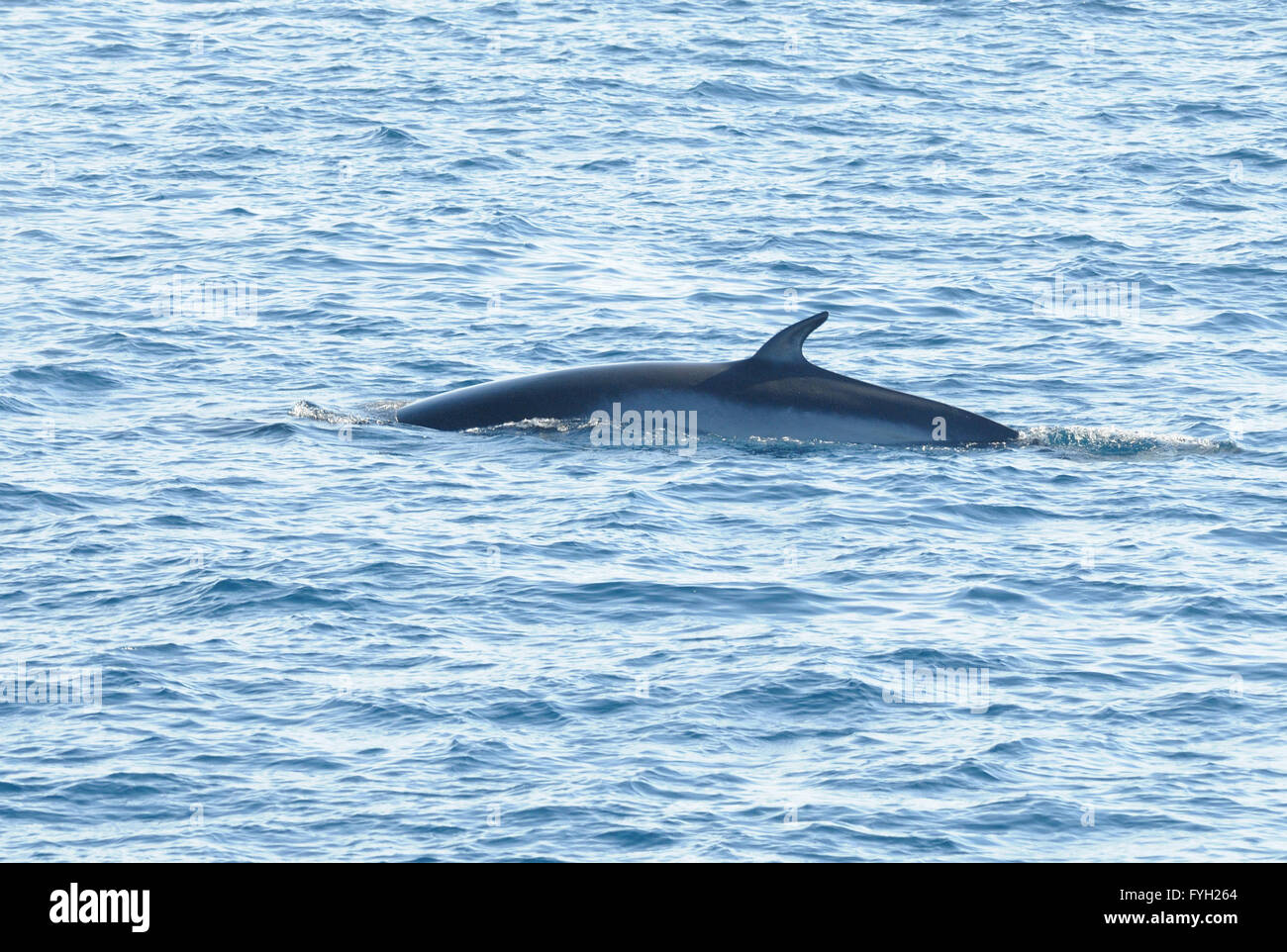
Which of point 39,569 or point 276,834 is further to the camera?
point 39,569

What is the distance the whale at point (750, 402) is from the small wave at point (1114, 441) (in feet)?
3.35

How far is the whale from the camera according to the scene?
26.2 meters

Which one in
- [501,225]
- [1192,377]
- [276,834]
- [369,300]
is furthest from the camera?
[501,225]

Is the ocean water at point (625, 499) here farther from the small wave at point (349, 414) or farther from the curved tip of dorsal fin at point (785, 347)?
the curved tip of dorsal fin at point (785, 347)

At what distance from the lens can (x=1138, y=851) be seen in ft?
54.4

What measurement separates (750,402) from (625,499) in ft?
7.18

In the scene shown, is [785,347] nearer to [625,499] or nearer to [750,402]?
[750,402]

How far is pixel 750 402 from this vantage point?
1038 inches

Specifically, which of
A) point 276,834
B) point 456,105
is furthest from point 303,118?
point 276,834

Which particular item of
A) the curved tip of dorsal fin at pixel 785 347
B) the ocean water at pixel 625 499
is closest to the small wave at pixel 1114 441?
the ocean water at pixel 625 499

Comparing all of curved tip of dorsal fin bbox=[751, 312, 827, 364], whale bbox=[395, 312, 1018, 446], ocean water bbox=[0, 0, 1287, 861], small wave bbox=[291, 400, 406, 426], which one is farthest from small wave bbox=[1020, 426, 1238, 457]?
small wave bbox=[291, 400, 406, 426]
